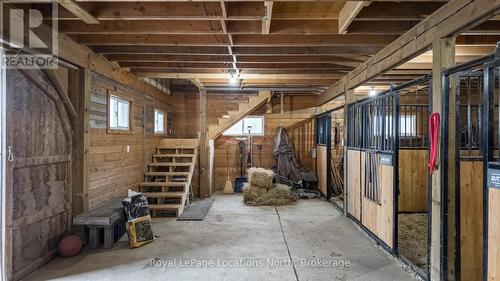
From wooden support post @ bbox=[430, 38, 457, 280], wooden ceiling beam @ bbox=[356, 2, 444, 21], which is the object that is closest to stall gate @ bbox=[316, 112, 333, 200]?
wooden ceiling beam @ bbox=[356, 2, 444, 21]

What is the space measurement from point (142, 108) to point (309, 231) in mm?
3858

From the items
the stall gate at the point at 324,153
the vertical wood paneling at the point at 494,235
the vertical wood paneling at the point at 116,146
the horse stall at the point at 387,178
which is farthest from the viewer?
the stall gate at the point at 324,153

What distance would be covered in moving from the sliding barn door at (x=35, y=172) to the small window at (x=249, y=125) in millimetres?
4861

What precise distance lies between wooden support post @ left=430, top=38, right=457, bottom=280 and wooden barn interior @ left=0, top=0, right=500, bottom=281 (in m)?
0.01

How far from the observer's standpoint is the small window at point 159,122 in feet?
23.4

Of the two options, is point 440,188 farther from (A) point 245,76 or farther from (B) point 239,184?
(B) point 239,184

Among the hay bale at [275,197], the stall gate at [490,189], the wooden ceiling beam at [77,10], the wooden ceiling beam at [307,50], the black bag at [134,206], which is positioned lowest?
the hay bale at [275,197]

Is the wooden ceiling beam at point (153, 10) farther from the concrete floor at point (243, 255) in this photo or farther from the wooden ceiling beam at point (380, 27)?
the concrete floor at point (243, 255)

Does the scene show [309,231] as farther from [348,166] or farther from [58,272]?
[58,272]

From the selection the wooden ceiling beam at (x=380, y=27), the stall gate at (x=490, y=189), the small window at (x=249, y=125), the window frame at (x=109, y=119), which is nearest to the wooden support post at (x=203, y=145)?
the small window at (x=249, y=125)

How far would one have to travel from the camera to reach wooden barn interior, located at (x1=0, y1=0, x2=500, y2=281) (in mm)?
2713

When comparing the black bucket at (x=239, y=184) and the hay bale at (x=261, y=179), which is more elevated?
the hay bale at (x=261, y=179)

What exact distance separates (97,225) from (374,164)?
11.6ft

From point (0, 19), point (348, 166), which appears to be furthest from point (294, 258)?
point (0, 19)
